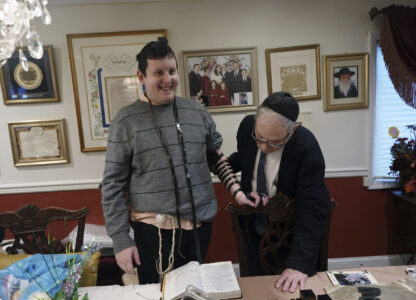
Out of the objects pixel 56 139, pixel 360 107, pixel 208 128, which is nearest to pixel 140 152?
pixel 208 128

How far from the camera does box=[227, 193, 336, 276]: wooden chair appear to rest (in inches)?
50.9

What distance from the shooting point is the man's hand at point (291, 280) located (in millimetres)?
1036

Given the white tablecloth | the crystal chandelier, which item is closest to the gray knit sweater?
the white tablecloth

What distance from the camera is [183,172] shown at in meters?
1.19

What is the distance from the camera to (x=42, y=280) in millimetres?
955

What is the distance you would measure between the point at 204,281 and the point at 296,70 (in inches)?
71.5

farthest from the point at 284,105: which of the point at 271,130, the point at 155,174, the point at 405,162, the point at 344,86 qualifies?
the point at 405,162

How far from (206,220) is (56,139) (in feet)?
5.43

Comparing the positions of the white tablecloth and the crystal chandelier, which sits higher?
the crystal chandelier

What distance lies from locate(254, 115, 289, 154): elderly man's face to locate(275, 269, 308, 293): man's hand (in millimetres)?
512

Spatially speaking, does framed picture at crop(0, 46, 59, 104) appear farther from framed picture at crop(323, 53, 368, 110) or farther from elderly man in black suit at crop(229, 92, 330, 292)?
framed picture at crop(323, 53, 368, 110)

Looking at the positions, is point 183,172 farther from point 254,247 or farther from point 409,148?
point 409,148

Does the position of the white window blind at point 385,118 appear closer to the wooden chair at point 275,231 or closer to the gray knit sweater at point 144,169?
the wooden chair at point 275,231

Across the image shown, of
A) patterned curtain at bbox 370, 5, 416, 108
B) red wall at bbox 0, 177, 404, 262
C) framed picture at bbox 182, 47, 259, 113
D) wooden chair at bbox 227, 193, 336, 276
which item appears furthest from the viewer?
red wall at bbox 0, 177, 404, 262
